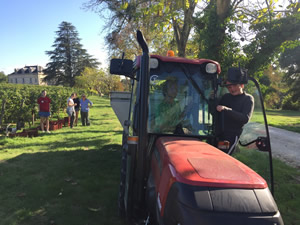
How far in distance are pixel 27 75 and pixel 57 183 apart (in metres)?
99.1

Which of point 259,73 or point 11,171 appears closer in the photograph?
point 11,171

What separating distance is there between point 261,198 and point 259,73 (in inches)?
227

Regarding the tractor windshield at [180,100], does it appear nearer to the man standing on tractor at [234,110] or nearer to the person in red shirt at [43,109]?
the man standing on tractor at [234,110]

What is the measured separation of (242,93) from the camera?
11.2 feet

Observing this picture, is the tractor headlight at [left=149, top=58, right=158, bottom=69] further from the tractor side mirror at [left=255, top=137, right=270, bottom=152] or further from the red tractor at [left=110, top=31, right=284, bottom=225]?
the tractor side mirror at [left=255, top=137, right=270, bottom=152]

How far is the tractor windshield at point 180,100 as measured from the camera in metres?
2.99

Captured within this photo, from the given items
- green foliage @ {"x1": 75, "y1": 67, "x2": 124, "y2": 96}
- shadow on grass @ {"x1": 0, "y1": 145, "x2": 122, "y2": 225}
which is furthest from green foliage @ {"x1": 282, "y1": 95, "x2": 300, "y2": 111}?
shadow on grass @ {"x1": 0, "y1": 145, "x2": 122, "y2": 225}

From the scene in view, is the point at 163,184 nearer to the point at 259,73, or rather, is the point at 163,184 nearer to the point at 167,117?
the point at 167,117

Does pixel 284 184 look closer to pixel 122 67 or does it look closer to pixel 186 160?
pixel 186 160

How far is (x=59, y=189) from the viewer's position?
15.3ft

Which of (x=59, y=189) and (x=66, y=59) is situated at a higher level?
(x=66, y=59)

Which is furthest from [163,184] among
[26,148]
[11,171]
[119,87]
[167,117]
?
[119,87]

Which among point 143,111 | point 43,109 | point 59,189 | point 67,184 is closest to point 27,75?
point 43,109

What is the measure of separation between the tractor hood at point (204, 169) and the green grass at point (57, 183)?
6.80 ft
